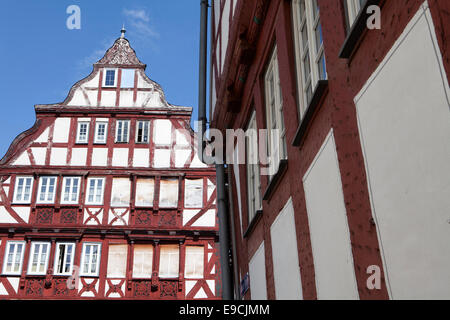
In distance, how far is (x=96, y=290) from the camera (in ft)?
55.8

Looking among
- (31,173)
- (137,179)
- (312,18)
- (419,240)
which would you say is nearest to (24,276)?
(31,173)

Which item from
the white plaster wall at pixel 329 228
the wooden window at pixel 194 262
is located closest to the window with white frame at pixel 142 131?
the wooden window at pixel 194 262

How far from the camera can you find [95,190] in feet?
60.1

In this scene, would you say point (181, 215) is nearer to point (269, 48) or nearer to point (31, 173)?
point (31, 173)

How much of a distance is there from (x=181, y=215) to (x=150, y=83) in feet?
16.9

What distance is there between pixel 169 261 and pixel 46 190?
455cm

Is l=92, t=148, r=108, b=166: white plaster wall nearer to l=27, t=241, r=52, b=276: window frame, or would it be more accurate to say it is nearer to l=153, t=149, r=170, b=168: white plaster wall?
l=153, t=149, r=170, b=168: white plaster wall

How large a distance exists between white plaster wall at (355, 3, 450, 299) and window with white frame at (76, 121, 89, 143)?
16.8 metres

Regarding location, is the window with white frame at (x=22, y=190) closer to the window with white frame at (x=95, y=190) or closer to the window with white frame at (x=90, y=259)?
the window with white frame at (x=95, y=190)

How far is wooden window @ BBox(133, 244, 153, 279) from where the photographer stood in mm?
17328

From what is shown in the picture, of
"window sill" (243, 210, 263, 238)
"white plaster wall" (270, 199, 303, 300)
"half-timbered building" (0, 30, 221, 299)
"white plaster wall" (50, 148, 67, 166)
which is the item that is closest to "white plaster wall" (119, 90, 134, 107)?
"half-timbered building" (0, 30, 221, 299)

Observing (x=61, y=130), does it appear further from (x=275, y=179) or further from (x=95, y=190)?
(x=275, y=179)

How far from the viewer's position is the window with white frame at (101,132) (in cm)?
1905

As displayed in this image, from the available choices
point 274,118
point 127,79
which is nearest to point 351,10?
point 274,118
